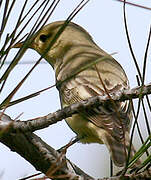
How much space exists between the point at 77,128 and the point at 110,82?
0.33 m

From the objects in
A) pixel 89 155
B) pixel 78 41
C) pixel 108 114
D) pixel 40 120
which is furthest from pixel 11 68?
pixel 89 155

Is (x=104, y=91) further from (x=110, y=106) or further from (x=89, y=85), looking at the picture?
(x=110, y=106)

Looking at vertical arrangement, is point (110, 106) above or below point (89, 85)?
below

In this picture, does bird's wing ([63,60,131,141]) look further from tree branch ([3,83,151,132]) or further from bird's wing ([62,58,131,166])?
tree branch ([3,83,151,132])

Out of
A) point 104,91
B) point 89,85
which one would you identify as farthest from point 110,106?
point 89,85

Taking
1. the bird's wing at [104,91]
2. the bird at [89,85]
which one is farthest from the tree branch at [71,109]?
the bird's wing at [104,91]

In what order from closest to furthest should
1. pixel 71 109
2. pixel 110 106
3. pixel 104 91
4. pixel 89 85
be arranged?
pixel 71 109 → pixel 110 106 → pixel 104 91 → pixel 89 85

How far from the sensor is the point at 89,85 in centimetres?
306

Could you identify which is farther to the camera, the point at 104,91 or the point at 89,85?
the point at 89,85

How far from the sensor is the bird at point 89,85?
8.54 feet

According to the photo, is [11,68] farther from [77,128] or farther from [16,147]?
[77,128]

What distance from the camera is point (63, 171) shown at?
1.60 metres

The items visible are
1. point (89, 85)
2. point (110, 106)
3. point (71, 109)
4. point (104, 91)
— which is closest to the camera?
point (71, 109)

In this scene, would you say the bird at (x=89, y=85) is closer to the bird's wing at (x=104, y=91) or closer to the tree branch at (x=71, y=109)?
the bird's wing at (x=104, y=91)
